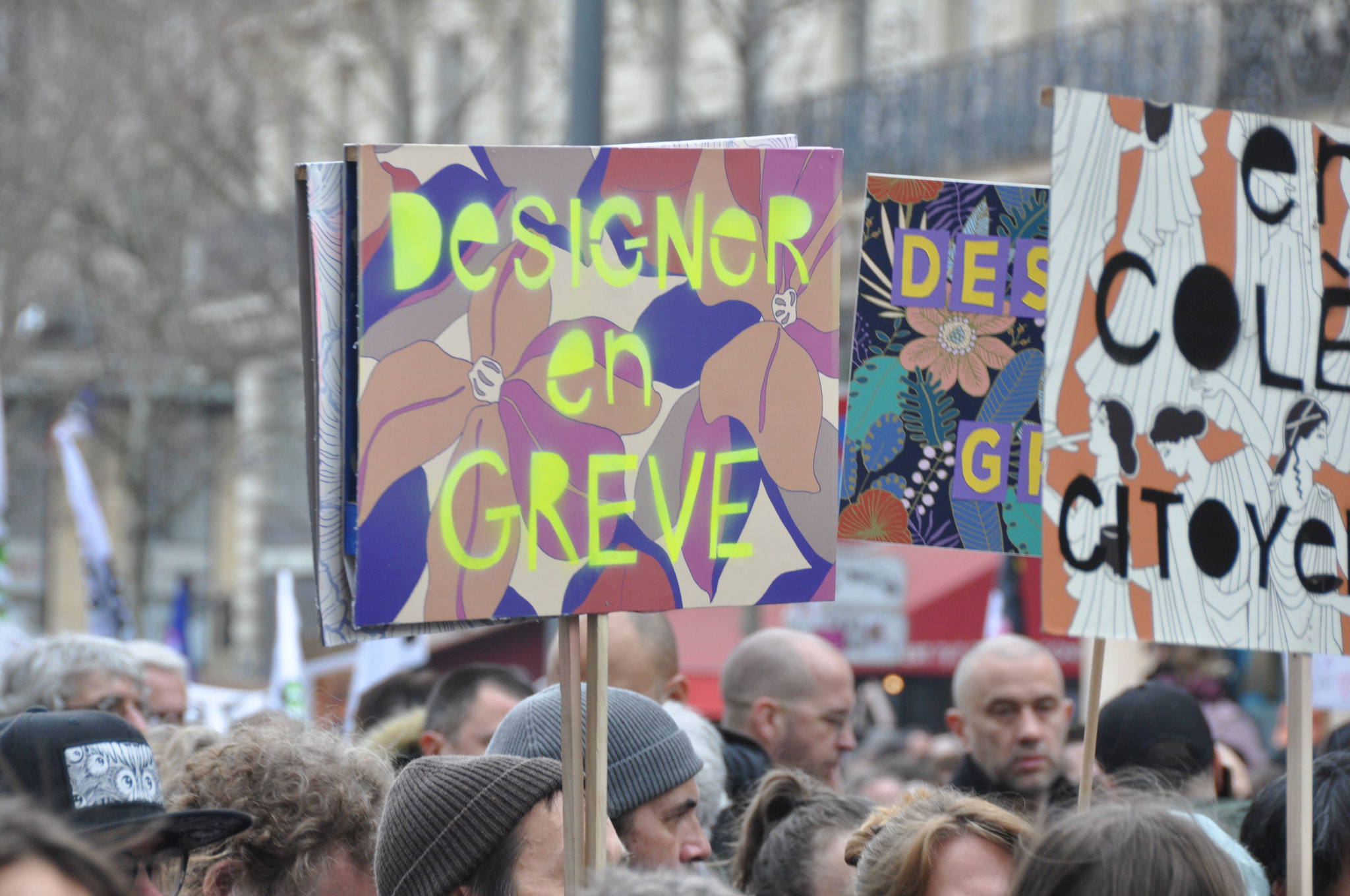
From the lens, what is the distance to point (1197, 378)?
2.57 meters

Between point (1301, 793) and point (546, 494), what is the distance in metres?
1.35

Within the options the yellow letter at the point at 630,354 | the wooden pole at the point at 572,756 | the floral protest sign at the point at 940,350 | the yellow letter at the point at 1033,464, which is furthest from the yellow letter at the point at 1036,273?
the wooden pole at the point at 572,756

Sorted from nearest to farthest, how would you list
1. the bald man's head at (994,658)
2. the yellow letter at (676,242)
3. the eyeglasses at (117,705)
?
the yellow letter at (676,242) < the eyeglasses at (117,705) < the bald man's head at (994,658)

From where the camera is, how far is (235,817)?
7.71 feet

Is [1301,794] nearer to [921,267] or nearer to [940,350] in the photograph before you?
[940,350]

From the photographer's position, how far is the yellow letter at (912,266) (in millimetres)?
3154

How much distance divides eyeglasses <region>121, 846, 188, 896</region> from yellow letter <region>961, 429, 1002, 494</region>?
1.68 metres

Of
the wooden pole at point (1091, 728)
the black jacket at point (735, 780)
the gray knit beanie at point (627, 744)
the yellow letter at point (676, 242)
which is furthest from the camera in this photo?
the black jacket at point (735, 780)

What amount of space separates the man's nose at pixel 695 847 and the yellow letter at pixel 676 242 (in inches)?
45.6

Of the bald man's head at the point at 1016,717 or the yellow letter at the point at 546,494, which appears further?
the bald man's head at the point at 1016,717

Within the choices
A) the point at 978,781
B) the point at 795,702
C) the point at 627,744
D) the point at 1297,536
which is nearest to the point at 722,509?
the point at 627,744

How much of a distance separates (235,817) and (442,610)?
1.53 feet

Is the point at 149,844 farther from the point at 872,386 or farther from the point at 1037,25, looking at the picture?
the point at 1037,25

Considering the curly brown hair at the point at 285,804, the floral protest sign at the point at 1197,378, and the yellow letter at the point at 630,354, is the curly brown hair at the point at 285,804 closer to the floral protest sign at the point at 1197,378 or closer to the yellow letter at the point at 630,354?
the yellow letter at the point at 630,354
